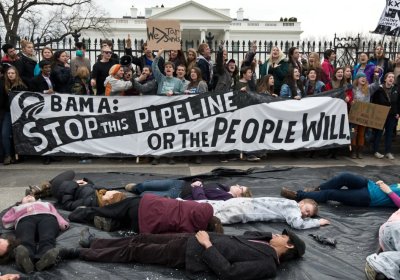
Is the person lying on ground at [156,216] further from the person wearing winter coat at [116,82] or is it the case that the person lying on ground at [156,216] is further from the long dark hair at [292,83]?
the long dark hair at [292,83]

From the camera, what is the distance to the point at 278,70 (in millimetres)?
9172

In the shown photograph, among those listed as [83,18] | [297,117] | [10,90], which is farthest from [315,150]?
[83,18]

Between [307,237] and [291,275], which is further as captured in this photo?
[307,237]

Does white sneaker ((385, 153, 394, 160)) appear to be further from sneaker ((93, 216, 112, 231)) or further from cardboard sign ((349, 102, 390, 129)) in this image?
sneaker ((93, 216, 112, 231))

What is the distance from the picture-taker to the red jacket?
4145 mm

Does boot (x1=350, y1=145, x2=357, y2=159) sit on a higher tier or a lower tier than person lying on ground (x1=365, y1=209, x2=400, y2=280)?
lower

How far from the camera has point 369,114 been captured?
345 inches

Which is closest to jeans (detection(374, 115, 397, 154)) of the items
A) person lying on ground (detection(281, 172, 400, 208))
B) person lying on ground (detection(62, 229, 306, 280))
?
person lying on ground (detection(281, 172, 400, 208))

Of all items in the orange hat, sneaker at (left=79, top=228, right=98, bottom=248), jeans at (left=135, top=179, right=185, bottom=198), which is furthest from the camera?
the orange hat

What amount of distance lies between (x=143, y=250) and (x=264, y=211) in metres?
Answer: 1.63

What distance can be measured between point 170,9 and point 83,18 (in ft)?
90.3

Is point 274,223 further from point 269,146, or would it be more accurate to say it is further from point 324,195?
point 269,146

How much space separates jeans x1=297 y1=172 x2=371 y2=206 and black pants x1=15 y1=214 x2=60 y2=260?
3117 mm

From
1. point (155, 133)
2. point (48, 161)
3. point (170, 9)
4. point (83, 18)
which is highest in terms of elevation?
point (170, 9)
